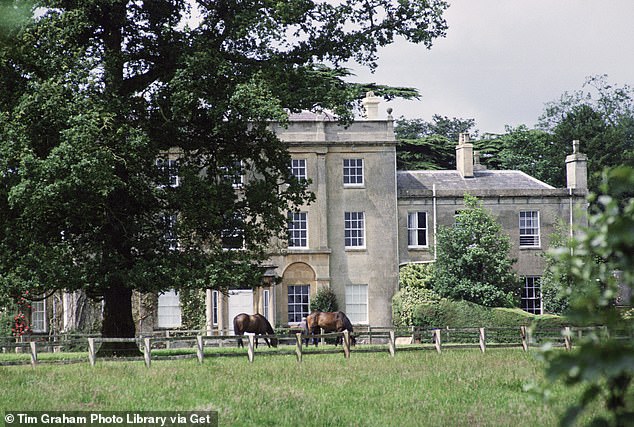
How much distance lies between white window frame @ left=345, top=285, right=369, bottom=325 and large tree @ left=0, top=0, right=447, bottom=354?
58.6 feet

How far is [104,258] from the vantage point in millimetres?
26266

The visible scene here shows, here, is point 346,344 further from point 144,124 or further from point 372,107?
point 372,107

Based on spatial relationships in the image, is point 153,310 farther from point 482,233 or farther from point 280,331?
point 482,233

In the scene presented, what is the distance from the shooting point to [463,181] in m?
48.0

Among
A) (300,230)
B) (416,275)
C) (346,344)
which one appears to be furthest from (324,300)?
(346,344)

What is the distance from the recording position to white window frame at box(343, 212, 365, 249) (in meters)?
45.4

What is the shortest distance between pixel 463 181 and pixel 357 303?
8208mm

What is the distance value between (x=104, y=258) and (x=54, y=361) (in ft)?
10.2

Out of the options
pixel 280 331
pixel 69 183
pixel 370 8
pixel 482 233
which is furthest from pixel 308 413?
pixel 482 233

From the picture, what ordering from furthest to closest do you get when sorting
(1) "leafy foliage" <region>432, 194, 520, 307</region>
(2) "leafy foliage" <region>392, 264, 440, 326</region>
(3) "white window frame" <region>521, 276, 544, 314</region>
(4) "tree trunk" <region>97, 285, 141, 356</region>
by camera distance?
(3) "white window frame" <region>521, 276, 544, 314</region> < (2) "leafy foliage" <region>392, 264, 440, 326</region> < (1) "leafy foliage" <region>432, 194, 520, 307</region> < (4) "tree trunk" <region>97, 285, 141, 356</region>

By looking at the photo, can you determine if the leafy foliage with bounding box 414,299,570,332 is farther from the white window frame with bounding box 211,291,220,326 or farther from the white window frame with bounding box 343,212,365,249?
the white window frame with bounding box 211,291,220,326

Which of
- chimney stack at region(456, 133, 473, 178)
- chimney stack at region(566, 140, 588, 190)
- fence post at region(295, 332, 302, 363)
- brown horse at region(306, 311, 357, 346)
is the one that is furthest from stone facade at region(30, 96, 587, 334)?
fence post at region(295, 332, 302, 363)

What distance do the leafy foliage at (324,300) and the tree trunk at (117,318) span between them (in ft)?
55.0

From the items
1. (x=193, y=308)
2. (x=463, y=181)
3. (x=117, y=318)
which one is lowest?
(x=193, y=308)
